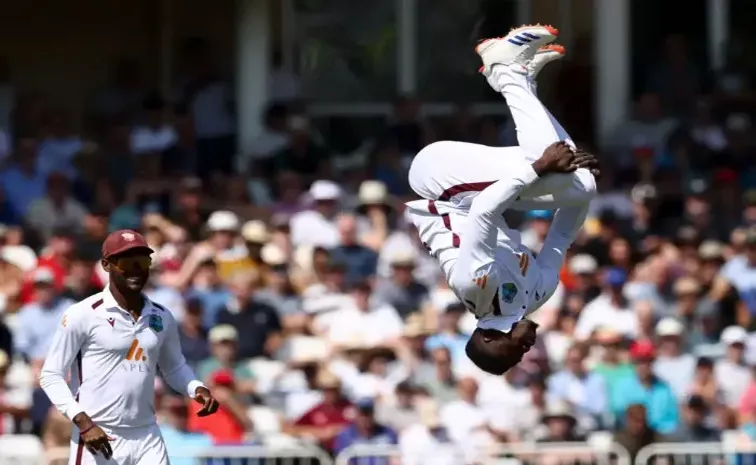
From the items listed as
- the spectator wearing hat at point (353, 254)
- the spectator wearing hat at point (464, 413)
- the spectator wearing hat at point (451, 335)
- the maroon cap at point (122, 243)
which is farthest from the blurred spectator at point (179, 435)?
the maroon cap at point (122, 243)

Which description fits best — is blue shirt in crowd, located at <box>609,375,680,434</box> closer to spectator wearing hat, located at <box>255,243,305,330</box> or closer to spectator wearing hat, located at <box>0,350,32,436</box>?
spectator wearing hat, located at <box>255,243,305,330</box>

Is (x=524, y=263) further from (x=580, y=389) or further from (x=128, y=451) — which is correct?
(x=580, y=389)

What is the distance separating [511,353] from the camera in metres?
9.70

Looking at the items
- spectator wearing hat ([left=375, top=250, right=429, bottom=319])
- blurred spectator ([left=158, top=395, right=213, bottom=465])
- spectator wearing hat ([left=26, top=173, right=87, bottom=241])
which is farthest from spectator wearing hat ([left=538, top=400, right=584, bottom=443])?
spectator wearing hat ([left=26, top=173, right=87, bottom=241])

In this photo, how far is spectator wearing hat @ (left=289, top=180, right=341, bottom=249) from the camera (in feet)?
55.1

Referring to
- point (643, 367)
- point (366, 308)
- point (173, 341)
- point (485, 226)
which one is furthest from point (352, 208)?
point (485, 226)

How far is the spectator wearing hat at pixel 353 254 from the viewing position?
16.5 metres

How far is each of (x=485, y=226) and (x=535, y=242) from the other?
22.4ft

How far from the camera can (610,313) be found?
1568 cm

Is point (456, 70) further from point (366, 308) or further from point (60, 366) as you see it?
point (60, 366)

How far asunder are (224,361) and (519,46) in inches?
224

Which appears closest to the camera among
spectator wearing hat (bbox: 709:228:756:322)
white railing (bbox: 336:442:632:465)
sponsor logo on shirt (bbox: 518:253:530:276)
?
sponsor logo on shirt (bbox: 518:253:530:276)

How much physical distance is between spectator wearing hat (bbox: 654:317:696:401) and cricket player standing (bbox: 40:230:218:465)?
5.72 m

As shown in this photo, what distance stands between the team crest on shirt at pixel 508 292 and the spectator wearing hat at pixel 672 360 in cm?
551
